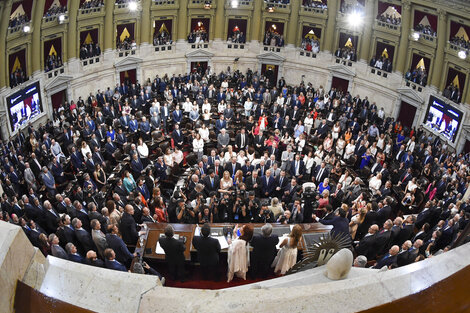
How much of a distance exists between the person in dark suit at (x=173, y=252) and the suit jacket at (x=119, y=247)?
35.2 inches

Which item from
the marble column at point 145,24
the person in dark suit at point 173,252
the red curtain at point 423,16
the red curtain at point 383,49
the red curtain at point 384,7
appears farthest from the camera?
the marble column at point 145,24

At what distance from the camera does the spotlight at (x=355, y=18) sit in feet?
76.1

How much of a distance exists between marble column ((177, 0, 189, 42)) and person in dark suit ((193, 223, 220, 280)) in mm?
19826

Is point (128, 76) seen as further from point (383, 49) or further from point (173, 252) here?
point (173, 252)

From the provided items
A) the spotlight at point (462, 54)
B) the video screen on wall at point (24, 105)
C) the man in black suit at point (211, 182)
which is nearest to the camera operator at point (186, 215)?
the man in black suit at point (211, 182)

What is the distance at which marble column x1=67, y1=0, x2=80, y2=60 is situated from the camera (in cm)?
2092

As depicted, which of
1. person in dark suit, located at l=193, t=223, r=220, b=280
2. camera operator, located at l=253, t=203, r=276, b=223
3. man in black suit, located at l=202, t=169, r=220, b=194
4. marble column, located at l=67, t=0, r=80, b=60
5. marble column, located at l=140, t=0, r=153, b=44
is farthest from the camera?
marble column, located at l=140, t=0, r=153, b=44

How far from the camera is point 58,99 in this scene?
21297mm

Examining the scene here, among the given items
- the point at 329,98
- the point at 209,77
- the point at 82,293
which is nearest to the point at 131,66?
the point at 209,77

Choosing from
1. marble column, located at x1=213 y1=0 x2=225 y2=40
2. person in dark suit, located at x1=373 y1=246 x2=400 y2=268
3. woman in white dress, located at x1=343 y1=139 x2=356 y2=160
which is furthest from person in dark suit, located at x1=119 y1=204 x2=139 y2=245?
marble column, located at x1=213 y1=0 x2=225 y2=40

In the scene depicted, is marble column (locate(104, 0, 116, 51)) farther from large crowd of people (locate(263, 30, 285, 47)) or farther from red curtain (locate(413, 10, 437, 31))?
red curtain (locate(413, 10, 437, 31))

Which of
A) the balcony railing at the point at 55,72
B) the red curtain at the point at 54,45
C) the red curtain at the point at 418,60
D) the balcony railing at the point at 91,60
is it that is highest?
the red curtain at the point at 418,60

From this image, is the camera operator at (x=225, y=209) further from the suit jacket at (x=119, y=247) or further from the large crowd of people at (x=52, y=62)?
the large crowd of people at (x=52, y=62)

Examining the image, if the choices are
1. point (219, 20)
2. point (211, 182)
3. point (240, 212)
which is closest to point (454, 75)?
point (219, 20)
